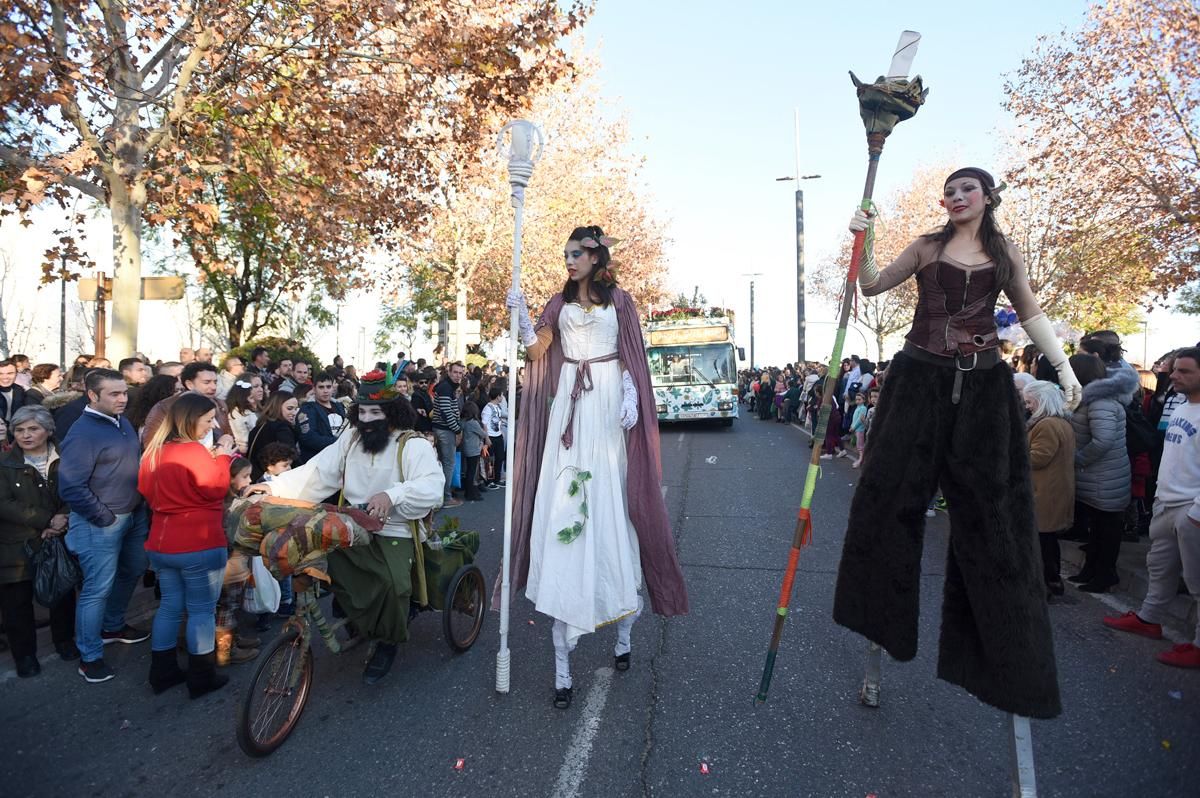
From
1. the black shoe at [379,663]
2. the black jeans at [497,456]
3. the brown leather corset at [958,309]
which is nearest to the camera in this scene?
the brown leather corset at [958,309]

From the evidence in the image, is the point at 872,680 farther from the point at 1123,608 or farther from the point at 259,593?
the point at 259,593

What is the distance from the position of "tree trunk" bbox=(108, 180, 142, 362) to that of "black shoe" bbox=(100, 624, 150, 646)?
5501mm

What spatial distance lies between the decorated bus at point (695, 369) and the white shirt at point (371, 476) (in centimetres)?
1648

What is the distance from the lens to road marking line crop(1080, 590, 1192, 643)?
448cm

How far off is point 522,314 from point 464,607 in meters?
1.86

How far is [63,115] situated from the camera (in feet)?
27.7

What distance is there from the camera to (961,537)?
2992 millimetres

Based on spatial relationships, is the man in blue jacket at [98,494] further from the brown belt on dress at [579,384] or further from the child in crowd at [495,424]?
the child in crowd at [495,424]

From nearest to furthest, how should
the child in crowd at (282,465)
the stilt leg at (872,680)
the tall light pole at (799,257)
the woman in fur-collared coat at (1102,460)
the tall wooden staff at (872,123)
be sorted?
1. the tall wooden staff at (872,123)
2. the stilt leg at (872,680)
3. the child in crowd at (282,465)
4. the woman in fur-collared coat at (1102,460)
5. the tall light pole at (799,257)

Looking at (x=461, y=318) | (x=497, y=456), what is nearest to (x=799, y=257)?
(x=461, y=318)

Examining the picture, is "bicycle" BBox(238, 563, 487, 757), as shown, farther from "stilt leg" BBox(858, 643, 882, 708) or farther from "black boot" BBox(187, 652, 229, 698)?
"stilt leg" BBox(858, 643, 882, 708)

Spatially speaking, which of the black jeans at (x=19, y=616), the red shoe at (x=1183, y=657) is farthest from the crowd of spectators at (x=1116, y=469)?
the black jeans at (x=19, y=616)

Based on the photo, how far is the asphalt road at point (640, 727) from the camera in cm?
296

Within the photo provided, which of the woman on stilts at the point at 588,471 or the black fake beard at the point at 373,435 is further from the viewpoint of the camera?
the black fake beard at the point at 373,435
